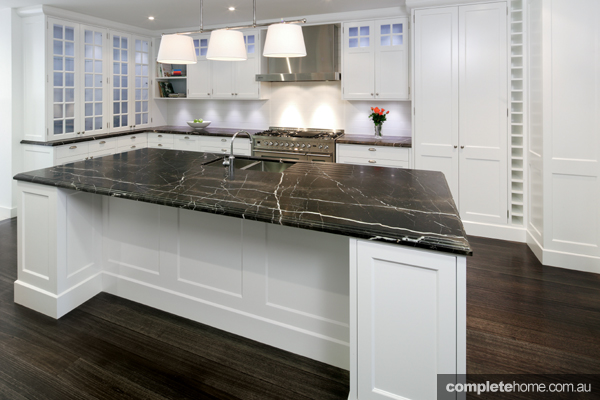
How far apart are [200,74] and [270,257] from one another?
4199mm

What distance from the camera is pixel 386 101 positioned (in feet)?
16.0

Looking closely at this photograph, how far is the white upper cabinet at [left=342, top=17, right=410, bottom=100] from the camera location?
171 inches

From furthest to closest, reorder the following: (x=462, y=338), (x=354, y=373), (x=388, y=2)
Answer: (x=388, y=2), (x=354, y=373), (x=462, y=338)

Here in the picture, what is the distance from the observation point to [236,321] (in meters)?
2.33

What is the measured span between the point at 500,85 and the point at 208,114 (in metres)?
4.13

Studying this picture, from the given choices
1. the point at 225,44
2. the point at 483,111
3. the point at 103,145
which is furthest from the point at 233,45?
the point at 103,145

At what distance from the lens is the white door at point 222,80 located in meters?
5.34

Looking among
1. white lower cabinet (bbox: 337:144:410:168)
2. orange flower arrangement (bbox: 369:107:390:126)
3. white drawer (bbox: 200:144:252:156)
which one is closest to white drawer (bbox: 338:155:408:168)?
white lower cabinet (bbox: 337:144:410:168)

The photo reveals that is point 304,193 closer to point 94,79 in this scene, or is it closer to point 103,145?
point 103,145

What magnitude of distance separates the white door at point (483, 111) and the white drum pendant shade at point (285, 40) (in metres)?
2.24

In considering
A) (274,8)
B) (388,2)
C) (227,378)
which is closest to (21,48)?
(274,8)

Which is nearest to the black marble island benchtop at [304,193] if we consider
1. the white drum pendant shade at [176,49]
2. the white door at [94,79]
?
the white drum pendant shade at [176,49]

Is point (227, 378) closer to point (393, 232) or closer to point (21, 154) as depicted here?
point (393, 232)

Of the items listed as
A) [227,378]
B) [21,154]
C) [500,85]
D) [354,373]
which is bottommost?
[227,378]
